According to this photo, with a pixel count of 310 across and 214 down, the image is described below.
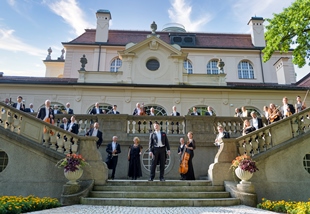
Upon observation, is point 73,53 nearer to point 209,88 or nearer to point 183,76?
point 183,76

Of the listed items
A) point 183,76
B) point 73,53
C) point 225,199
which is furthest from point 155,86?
point 225,199

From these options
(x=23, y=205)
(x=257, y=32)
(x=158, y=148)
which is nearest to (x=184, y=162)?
(x=158, y=148)

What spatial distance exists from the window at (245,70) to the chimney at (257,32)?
2.83m

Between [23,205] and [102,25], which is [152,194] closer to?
[23,205]

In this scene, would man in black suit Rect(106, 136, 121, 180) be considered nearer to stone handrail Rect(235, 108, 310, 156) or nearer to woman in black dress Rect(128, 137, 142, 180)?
woman in black dress Rect(128, 137, 142, 180)

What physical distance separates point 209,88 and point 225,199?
1362 cm

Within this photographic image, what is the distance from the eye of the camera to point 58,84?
1956 centimetres

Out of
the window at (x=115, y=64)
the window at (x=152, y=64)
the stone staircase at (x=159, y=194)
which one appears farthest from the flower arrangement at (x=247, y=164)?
the window at (x=115, y=64)

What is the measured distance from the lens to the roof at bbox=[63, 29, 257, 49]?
27.2 metres

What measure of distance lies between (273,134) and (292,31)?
35.5 feet

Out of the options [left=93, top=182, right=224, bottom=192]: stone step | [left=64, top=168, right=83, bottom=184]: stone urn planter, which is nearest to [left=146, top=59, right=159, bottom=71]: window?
[left=93, top=182, right=224, bottom=192]: stone step

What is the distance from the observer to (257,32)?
28.5m

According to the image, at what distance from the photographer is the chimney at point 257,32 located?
28.0m

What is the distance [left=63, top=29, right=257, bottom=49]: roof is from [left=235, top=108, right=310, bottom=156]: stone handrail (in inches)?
737
